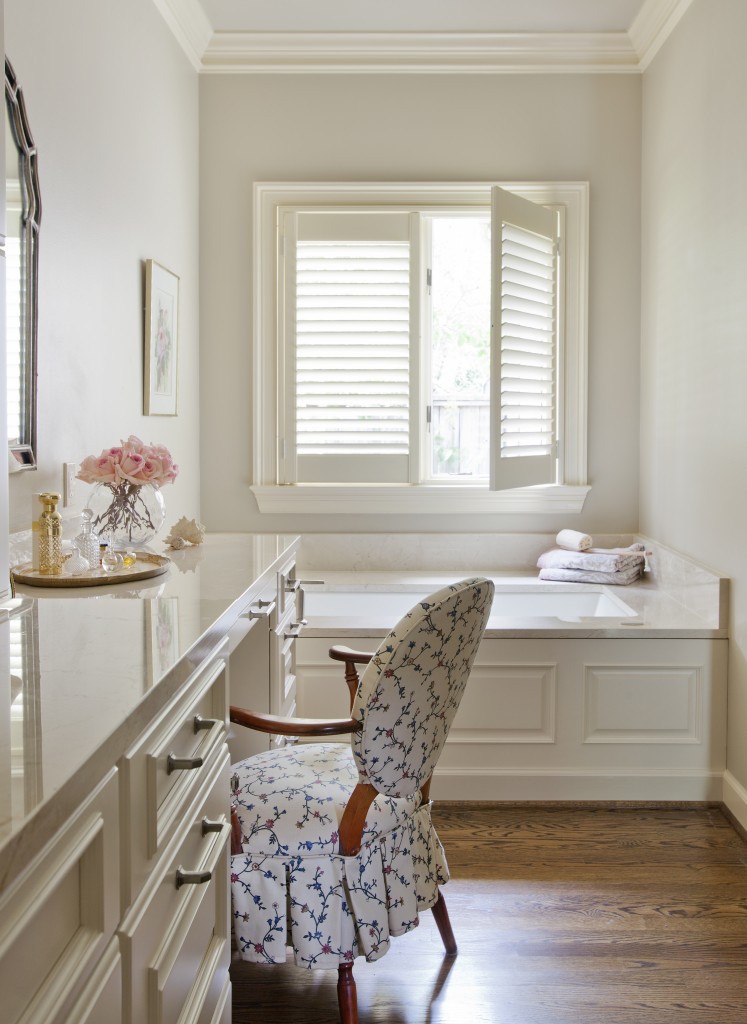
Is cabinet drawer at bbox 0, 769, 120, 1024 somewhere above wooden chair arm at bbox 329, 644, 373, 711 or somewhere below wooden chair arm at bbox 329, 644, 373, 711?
above

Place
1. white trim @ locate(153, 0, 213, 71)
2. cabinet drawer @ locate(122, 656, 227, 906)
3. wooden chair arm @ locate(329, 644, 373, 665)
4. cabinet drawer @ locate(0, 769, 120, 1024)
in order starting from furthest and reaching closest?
1. white trim @ locate(153, 0, 213, 71)
2. wooden chair arm @ locate(329, 644, 373, 665)
3. cabinet drawer @ locate(122, 656, 227, 906)
4. cabinet drawer @ locate(0, 769, 120, 1024)

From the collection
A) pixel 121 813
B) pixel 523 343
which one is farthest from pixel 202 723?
pixel 523 343

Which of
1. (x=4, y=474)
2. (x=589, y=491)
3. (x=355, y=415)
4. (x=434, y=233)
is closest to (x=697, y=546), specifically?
(x=589, y=491)

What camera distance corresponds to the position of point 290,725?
1.94 metres

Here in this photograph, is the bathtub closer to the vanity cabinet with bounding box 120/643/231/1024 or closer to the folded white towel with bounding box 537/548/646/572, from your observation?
the folded white towel with bounding box 537/548/646/572

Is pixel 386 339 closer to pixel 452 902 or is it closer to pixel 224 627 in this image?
pixel 452 902

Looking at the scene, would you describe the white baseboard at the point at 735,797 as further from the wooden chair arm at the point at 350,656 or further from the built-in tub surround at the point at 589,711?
the wooden chair arm at the point at 350,656

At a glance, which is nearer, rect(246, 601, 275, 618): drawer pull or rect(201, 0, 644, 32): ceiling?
rect(246, 601, 275, 618): drawer pull

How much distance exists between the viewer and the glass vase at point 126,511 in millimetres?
2238

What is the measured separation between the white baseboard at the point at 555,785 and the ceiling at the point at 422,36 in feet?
9.16

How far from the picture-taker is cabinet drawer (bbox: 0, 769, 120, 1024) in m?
0.72

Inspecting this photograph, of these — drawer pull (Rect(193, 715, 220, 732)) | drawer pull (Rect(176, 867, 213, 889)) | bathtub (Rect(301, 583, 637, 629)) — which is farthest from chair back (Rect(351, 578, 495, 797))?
bathtub (Rect(301, 583, 637, 629))

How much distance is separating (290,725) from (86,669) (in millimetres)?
820

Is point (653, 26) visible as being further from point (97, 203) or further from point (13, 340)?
point (13, 340)
